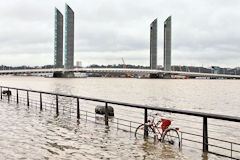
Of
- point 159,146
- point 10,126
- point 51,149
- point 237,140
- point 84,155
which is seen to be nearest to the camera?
point 84,155

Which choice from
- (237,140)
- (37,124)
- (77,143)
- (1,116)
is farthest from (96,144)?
(237,140)

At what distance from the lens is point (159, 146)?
828 centimetres

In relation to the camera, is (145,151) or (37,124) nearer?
(145,151)

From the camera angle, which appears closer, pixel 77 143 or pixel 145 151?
pixel 145 151

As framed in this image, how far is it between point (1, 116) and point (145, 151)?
29.0 ft

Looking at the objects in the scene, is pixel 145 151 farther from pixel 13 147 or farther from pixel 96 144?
pixel 13 147

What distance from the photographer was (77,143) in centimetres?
834

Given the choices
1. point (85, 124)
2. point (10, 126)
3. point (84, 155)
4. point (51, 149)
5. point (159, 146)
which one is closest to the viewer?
point (84, 155)

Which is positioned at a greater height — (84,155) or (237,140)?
(84,155)

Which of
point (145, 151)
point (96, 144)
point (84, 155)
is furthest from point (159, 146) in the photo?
point (84, 155)

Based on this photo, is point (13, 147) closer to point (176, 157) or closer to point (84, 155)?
point (84, 155)

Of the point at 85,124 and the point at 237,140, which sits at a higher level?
the point at 85,124

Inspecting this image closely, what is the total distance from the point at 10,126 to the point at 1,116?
2.98 meters

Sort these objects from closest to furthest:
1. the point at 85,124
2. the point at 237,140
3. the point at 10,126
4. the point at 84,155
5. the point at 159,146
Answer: the point at 84,155 < the point at 159,146 < the point at 10,126 < the point at 85,124 < the point at 237,140
